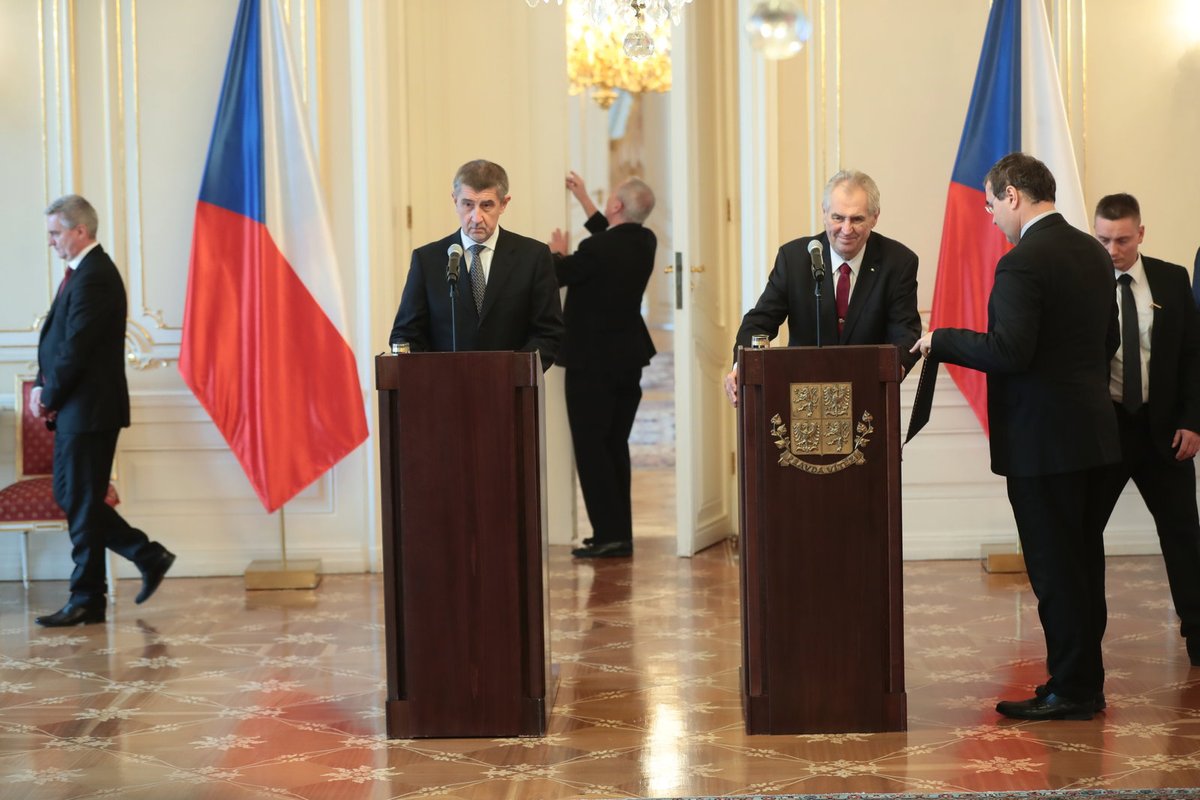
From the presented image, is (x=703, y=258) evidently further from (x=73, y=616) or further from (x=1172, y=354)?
(x=73, y=616)

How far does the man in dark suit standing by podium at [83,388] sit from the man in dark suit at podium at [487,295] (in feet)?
6.62

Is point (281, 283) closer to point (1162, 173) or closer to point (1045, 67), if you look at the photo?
point (1045, 67)

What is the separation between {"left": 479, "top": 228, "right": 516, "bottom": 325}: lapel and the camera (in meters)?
4.57

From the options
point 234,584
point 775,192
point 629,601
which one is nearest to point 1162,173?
point 775,192

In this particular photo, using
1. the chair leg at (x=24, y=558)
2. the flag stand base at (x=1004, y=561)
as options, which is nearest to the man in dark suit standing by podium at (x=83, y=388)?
the chair leg at (x=24, y=558)

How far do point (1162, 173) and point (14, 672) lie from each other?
5782 mm

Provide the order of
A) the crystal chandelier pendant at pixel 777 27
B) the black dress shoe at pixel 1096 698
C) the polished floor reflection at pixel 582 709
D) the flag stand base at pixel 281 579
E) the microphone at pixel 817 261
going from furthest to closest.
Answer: the flag stand base at pixel 281 579 < the crystal chandelier pendant at pixel 777 27 < the black dress shoe at pixel 1096 698 < the microphone at pixel 817 261 < the polished floor reflection at pixel 582 709

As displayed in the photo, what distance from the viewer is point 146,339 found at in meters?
Answer: 6.89

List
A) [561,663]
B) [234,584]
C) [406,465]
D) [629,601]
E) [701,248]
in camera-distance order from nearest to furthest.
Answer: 1. [406,465]
2. [561,663]
3. [629,601]
4. [234,584]
5. [701,248]

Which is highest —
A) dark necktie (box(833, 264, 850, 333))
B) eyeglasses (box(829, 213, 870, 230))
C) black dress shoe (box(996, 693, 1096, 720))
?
eyeglasses (box(829, 213, 870, 230))

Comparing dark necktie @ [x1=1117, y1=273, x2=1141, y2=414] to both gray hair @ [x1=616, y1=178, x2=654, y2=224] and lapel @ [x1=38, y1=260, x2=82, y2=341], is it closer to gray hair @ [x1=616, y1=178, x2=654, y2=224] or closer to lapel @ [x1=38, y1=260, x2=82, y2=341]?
gray hair @ [x1=616, y1=178, x2=654, y2=224]

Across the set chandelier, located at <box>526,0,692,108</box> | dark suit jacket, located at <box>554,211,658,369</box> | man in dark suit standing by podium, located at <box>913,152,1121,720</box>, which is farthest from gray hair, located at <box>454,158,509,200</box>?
chandelier, located at <box>526,0,692,108</box>

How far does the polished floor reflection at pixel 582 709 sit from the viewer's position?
3.72m

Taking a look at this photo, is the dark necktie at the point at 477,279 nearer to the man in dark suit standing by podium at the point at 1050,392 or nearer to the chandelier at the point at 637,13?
the chandelier at the point at 637,13
